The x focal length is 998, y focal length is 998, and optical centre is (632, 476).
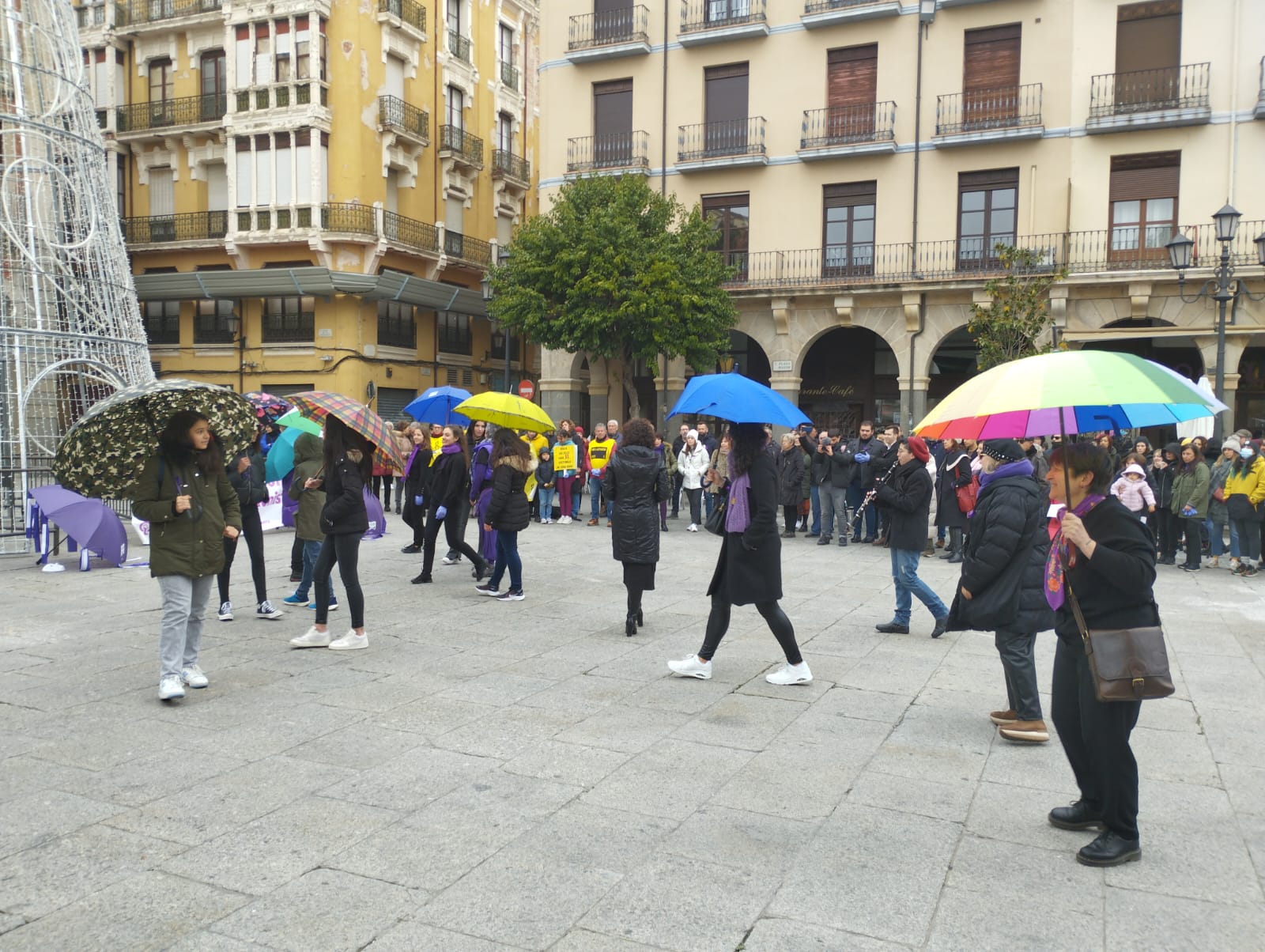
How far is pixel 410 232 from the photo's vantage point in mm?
31500

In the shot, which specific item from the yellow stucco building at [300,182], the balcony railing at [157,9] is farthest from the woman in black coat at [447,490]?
the balcony railing at [157,9]

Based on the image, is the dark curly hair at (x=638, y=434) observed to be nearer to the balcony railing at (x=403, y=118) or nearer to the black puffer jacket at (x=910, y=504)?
the black puffer jacket at (x=910, y=504)

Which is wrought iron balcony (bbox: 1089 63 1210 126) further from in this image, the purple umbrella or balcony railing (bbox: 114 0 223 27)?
balcony railing (bbox: 114 0 223 27)

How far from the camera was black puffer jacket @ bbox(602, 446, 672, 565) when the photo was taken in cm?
823

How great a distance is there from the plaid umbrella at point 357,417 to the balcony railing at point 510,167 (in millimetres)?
29859

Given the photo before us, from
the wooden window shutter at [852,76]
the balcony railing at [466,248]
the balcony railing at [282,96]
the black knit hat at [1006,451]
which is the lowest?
the black knit hat at [1006,451]

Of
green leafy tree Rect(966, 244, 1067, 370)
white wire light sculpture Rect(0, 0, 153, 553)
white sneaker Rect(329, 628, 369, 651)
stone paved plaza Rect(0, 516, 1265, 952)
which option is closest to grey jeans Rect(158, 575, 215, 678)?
stone paved plaza Rect(0, 516, 1265, 952)

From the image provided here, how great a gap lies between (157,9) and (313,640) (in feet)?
103

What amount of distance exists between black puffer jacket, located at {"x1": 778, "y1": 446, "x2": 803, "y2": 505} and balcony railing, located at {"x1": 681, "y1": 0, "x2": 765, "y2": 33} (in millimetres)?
14717

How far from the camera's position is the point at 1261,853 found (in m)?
4.10

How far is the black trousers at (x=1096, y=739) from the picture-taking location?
3.88 metres

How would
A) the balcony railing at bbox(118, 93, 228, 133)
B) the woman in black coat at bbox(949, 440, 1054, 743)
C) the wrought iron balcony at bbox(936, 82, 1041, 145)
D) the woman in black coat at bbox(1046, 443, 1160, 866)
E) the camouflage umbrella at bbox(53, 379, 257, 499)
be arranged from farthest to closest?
the balcony railing at bbox(118, 93, 228, 133), the wrought iron balcony at bbox(936, 82, 1041, 145), the camouflage umbrella at bbox(53, 379, 257, 499), the woman in black coat at bbox(949, 440, 1054, 743), the woman in black coat at bbox(1046, 443, 1160, 866)

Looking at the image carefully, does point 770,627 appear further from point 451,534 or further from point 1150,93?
point 1150,93

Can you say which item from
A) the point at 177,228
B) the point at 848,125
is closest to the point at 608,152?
the point at 848,125
